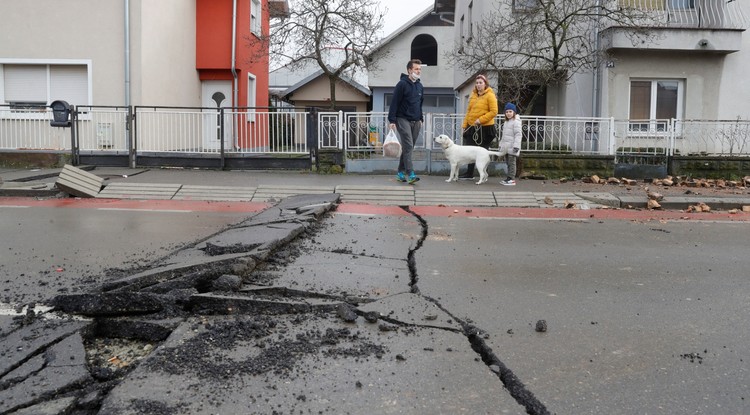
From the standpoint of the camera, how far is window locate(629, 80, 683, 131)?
17.7 m

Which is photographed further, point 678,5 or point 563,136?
point 678,5

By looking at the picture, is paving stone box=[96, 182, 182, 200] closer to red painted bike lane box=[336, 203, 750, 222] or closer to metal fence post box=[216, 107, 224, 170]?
metal fence post box=[216, 107, 224, 170]

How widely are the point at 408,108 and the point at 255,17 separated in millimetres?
12834

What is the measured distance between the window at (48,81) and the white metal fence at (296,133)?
4.26 ft

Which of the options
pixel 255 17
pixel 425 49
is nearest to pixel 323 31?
pixel 255 17

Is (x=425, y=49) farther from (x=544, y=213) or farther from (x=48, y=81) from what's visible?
(x=544, y=213)

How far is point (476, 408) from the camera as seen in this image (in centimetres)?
302

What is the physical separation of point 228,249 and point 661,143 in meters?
11.5

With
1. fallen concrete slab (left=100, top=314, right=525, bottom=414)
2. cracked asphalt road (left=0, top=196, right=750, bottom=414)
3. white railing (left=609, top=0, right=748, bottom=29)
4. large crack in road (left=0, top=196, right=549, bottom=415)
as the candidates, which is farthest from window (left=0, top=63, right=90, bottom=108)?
fallen concrete slab (left=100, top=314, right=525, bottom=414)

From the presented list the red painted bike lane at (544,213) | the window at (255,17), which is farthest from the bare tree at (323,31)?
the red painted bike lane at (544,213)

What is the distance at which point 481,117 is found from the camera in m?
12.9

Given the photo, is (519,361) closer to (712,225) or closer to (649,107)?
(712,225)

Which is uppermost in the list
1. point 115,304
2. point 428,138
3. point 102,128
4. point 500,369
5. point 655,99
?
point 655,99

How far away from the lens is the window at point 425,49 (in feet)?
115
